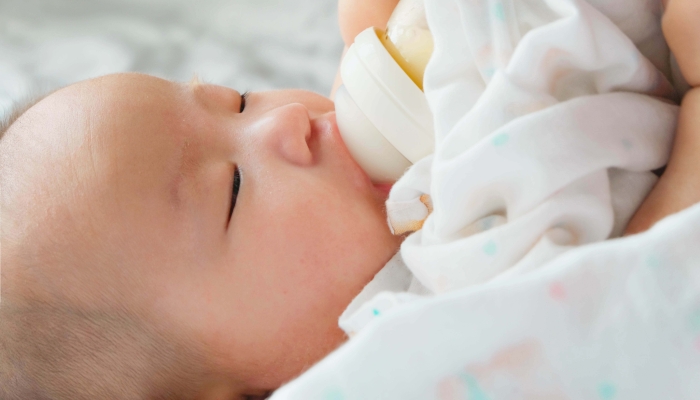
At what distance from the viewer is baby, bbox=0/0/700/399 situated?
25.3 inches

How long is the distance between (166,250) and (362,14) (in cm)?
57

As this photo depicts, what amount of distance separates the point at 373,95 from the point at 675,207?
32cm

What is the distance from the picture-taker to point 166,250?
2.15 feet

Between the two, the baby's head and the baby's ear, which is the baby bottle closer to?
the baby's head

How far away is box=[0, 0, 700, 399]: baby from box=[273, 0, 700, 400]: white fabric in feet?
0.26

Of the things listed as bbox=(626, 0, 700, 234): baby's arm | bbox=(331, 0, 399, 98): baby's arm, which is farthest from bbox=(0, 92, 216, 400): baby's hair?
bbox=(331, 0, 399, 98): baby's arm

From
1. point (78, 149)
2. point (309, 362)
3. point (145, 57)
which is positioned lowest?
point (309, 362)

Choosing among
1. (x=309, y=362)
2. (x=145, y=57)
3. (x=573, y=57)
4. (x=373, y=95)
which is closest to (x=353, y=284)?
(x=309, y=362)

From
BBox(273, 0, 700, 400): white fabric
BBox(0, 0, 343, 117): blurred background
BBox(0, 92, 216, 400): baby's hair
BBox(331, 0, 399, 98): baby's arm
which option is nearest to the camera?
BBox(273, 0, 700, 400): white fabric

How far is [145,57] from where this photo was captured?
136 centimetres

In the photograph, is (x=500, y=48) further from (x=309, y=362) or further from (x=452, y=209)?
(x=309, y=362)

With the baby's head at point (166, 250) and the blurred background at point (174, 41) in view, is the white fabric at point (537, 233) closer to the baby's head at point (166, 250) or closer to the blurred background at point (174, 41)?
the baby's head at point (166, 250)

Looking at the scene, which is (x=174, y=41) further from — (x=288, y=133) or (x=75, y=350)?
(x=75, y=350)

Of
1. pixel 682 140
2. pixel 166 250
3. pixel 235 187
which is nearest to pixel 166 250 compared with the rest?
pixel 166 250
